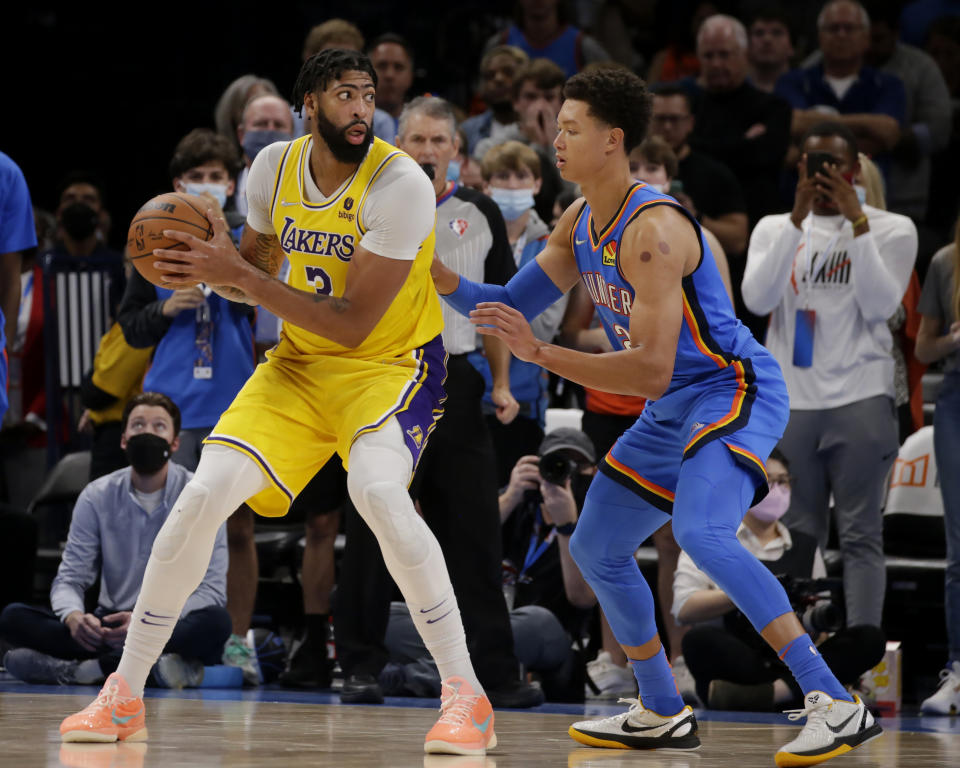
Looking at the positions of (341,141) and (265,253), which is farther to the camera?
(265,253)

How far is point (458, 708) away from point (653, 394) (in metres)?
1.07

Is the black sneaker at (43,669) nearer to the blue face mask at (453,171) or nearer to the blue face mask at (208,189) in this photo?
the blue face mask at (208,189)

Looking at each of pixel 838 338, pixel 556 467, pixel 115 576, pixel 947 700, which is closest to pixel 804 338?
pixel 838 338

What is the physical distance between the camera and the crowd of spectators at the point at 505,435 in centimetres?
589

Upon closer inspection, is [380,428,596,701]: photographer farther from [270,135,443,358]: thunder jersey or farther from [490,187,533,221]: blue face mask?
[270,135,443,358]: thunder jersey

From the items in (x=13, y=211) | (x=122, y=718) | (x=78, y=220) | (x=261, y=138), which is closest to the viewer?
(x=122, y=718)

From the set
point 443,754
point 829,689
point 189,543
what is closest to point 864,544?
point 829,689

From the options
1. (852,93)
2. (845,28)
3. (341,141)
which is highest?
(845,28)

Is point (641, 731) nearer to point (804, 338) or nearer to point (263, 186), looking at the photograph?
point (263, 186)

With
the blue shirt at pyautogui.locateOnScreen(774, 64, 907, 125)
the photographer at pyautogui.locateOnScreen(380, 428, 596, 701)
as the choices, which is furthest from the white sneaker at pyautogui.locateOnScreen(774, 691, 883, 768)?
the blue shirt at pyautogui.locateOnScreen(774, 64, 907, 125)

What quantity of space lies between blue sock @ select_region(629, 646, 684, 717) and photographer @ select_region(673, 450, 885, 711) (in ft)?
3.72

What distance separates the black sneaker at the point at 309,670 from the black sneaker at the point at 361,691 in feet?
2.14

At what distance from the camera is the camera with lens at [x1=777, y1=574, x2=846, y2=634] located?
18.8 feet

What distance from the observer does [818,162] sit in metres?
6.23
